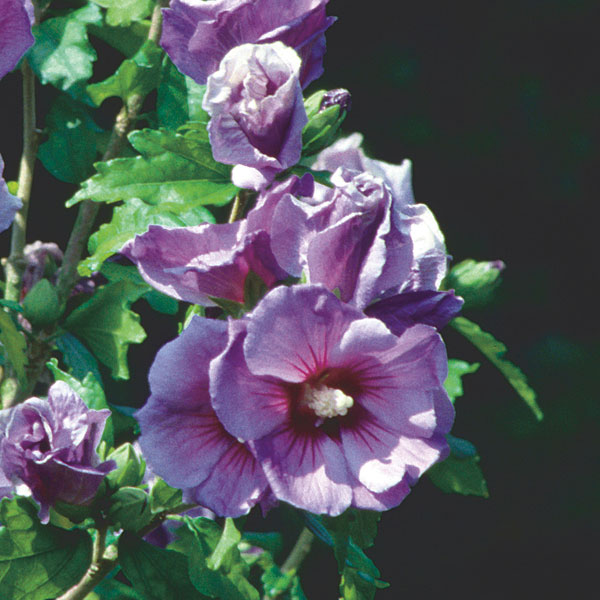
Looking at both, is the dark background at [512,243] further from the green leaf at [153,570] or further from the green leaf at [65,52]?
the green leaf at [153,570]

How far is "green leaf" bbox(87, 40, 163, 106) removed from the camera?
931 mm

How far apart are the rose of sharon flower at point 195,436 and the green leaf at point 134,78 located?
1.40 ft

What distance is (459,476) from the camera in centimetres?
100

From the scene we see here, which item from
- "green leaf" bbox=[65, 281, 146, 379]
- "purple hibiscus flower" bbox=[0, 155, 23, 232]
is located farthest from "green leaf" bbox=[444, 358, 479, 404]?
"purple hibiscus flower" bbox=[0, 155, 23, 232]

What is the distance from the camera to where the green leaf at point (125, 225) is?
2.59 ft

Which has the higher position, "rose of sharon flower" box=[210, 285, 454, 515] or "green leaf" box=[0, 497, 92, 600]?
"rose of sharon flower" box=[210, 285, 454, 515]

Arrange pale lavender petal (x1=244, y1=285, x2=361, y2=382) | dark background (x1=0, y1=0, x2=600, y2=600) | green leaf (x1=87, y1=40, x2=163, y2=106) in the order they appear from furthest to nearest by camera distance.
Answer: dark background (x1=0, y1=0, x2=600, y2=600) → green leaf (x1=87, y1=40, x2=163, y2=106) → pale lavender petal (x1=244, y1=285, x2=361, y2=382)

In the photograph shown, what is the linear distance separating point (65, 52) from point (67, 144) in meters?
0.12

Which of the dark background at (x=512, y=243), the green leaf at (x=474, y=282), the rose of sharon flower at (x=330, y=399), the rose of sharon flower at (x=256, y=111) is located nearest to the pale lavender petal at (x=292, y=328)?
the rose of sharon flower at (x=330, y=399)

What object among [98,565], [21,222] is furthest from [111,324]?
[98,565]

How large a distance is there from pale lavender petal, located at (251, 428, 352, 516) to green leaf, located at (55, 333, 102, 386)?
0.42 meters

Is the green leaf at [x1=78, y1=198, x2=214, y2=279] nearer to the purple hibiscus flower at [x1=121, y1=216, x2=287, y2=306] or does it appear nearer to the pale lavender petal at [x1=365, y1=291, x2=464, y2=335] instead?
the purple hibiscus flower at [x1=121, y1=216, x2=287, y2=306]

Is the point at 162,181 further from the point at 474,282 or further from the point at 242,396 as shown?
the point at 474,282

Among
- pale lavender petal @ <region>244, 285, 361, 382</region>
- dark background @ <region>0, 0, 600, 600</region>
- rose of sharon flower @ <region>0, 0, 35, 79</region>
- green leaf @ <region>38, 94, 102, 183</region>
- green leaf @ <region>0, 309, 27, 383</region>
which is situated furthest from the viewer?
dark background @ <region>0, 0, 600, 600</region>
